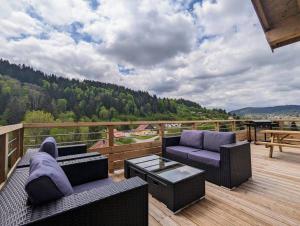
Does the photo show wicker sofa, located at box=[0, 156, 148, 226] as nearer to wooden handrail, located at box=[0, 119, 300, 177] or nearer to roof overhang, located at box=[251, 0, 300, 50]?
wooden handrail, located at box=[0, 119, 300, 177]

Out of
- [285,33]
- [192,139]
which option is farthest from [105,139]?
[285,33]

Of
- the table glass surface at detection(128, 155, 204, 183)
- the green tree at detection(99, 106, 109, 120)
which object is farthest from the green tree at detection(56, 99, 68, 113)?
the table glass surface at detection(128, 155, 204, 183)

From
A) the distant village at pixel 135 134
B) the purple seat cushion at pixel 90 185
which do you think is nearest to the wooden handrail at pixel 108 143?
the distant village at pixel 135 134

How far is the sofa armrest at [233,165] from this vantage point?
2619mm

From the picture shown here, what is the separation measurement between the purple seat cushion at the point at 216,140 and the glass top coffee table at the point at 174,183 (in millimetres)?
1091

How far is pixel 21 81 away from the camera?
25.2m

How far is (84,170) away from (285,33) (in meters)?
3.20

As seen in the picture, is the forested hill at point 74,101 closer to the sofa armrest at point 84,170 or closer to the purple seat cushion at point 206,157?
the purple seat cushion at point 206,157

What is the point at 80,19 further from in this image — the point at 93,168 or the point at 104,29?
the point at 93,168

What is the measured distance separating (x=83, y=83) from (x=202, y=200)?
27.4 meters

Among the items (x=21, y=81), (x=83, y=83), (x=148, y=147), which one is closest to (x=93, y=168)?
(x=148, y=147)

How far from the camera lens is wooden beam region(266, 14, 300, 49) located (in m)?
2.10

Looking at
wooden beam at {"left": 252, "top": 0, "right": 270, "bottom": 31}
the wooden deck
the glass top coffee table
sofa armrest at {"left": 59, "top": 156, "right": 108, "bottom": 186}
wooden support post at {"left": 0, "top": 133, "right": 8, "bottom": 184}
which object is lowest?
the wooden deck

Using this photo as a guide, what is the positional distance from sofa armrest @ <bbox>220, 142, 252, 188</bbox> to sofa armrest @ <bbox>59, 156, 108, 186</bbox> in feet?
6.26
